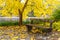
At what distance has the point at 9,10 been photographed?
45.1 feet

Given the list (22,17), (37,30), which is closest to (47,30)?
(37,30)

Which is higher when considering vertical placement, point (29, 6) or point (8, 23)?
point (29, 6)

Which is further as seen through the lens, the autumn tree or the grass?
the grass

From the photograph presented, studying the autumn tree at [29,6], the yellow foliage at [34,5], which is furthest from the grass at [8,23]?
the yellow foliage at [34,5]

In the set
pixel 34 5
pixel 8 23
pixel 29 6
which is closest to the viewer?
pixel 34 5

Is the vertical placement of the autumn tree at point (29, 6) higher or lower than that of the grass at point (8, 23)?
higher

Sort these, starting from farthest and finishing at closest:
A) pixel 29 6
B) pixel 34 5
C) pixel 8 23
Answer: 1. pixel 8 23
2. pixel 29 6
3. pixel 34 5

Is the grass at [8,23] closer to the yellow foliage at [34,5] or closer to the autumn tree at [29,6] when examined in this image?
the autumn tree at [29,6]

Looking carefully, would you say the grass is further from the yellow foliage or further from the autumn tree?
the yellow foliage

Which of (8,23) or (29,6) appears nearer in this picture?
(29,6)

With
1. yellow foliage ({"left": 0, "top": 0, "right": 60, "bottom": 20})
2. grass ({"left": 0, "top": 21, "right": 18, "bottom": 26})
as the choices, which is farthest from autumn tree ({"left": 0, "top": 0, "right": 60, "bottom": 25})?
grass ({"left": 0, "top": 21, "right": 18, "bottom": 26})

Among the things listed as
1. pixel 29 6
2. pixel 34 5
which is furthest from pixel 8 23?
Answer: pixel 34 5

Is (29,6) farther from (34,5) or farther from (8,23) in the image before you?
(8,23)

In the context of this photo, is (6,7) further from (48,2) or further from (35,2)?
(48,2)
